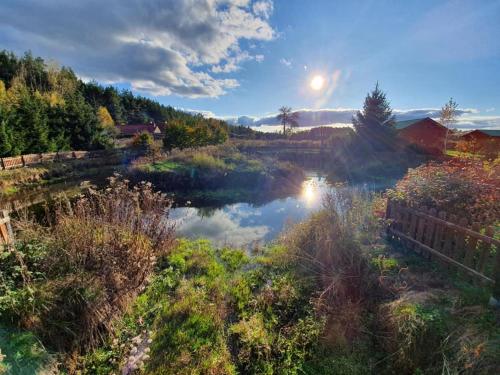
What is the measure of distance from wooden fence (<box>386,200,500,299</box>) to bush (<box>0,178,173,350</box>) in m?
4.74

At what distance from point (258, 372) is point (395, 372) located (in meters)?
1.48

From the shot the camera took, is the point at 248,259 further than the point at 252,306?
Yes

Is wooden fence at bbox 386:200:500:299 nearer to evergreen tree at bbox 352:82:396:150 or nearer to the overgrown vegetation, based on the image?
the overgrown vegetation

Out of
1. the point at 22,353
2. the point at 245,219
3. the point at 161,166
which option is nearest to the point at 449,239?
the point at 22,353

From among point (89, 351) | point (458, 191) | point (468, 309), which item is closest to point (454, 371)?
point (468, 309)

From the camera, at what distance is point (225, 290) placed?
4305 mm

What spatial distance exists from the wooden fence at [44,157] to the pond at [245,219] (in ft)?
43.0

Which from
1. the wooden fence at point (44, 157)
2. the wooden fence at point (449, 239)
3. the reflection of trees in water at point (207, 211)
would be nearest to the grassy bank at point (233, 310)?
the wooden fence at point (449, 239)

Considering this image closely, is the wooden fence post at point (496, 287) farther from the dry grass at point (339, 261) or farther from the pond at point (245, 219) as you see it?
the pond at point (245, 219)

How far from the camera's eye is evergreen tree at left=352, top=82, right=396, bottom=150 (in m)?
22.2

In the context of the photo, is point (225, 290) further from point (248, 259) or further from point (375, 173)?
point (375, 173)

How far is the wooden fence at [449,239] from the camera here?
3361 millimetres

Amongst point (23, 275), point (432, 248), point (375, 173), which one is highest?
point (23, 275)

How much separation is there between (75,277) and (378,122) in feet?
80.6
